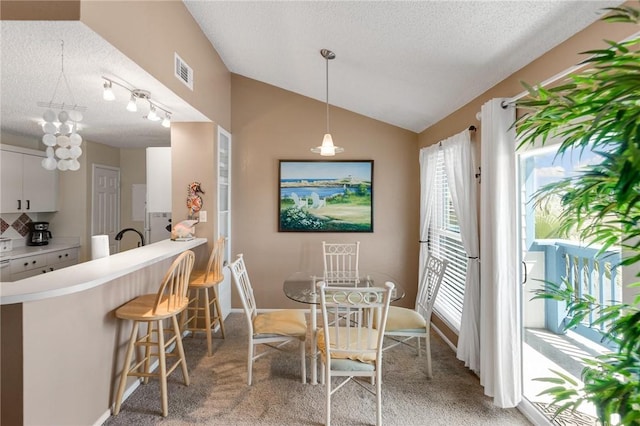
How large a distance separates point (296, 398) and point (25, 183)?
428 cm

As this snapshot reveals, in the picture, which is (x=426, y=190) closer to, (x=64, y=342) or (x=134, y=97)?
(x=134, y=97)

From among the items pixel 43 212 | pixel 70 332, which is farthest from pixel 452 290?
pixel 43 212

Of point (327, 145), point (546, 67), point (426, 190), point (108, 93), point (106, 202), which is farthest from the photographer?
point (106, 202)

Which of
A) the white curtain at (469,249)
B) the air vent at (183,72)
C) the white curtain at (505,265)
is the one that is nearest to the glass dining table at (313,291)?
the white curtain at (469,249)

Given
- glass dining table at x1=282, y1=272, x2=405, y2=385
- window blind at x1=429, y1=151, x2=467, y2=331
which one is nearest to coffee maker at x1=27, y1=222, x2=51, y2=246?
glass dining table at x1=282, y1=272, x2=405, y2=385

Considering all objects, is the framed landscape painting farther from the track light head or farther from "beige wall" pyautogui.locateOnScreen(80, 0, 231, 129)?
the track light head

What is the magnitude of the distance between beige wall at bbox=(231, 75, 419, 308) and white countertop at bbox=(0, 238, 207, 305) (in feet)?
5.22

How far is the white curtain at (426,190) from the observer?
142 inches

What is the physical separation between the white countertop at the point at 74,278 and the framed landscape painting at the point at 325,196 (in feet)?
5.82

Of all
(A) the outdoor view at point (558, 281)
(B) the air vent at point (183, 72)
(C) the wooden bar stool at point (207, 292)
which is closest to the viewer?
(A) the outdoor view at point (558, 281)

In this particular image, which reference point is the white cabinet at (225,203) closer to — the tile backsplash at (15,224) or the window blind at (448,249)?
the window blind at (448,249)

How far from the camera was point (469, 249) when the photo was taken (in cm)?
265

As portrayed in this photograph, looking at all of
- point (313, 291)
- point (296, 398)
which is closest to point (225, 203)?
point (313, 291)

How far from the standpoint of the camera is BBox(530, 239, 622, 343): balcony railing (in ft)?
7.97
